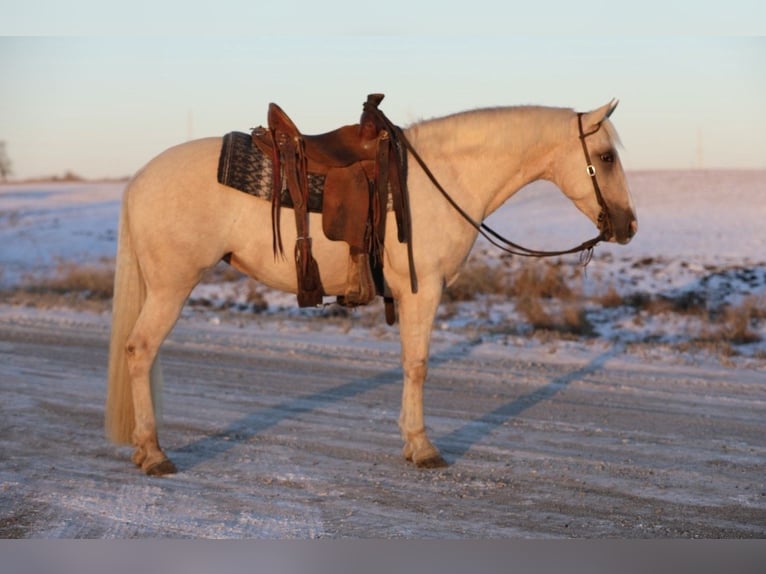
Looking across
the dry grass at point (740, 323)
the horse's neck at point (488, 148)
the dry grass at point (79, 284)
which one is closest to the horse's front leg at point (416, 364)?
the horse's neck at point (488, 148)

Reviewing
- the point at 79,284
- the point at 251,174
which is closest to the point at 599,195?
the point at 251,174

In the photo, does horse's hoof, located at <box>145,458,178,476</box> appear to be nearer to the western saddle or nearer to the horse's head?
the western saddle

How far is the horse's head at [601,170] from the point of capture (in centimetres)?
728

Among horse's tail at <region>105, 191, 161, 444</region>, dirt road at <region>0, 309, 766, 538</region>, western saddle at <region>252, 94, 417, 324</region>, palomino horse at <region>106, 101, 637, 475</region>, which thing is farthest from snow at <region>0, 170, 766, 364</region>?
horse's tail at <region>105, 191, 161, 444</region>

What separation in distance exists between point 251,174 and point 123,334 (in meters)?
1.42

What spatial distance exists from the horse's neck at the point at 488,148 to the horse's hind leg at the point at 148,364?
201 centimetres

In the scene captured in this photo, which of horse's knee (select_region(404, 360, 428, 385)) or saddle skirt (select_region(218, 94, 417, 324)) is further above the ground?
saddle skirt (select_region(218, 94, 417, 324))

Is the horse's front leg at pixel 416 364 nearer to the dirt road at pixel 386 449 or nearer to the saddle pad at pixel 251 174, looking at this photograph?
the dirt road at pixel 386 449

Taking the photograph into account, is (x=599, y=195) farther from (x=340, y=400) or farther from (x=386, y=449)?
(x=340, y=400)

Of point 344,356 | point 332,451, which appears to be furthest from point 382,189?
point 344,356

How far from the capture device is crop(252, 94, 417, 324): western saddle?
7117 mm

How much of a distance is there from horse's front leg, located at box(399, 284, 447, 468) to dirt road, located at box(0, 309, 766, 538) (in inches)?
6.3

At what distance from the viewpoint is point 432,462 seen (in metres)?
7.31

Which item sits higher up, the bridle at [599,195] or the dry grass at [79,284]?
the bridle at [599,195]
